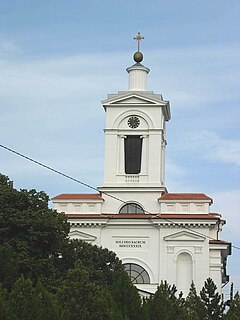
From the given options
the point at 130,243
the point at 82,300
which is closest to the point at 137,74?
the point at 130,243

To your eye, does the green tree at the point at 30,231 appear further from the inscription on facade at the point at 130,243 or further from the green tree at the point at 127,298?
the green tree at the point at 127,298

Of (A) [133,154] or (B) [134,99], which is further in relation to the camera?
(B) [134,99]

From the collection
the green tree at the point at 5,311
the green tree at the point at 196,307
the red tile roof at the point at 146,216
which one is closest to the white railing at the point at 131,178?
the red tile roof at the point at 146,216

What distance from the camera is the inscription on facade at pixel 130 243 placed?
6016cm

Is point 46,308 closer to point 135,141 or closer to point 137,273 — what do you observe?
point 137,273

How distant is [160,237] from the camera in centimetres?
5994

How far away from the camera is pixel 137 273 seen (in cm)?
5969

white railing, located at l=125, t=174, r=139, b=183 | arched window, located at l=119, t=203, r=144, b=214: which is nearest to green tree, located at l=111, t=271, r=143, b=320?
arched window, located at l=119, t=203, r=144, b=214

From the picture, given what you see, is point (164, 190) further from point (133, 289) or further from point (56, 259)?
point (133, 289)

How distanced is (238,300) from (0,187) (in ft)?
49.1

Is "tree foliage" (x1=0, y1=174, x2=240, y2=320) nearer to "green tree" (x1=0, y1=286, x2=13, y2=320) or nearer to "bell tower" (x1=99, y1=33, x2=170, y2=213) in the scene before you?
"green tree" (x1=0, y1=286, x2=13, y2=320)

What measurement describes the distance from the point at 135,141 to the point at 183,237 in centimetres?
780

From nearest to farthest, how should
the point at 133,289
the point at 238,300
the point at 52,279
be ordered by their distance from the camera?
the point at 133,289 < the point at 238,300 < the point at 52,279

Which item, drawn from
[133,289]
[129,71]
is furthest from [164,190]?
[133,289]
